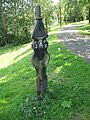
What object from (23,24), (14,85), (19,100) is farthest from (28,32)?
(19,100)

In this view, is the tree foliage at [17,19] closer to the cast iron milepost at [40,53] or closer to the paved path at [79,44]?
the paved path at [79,44]

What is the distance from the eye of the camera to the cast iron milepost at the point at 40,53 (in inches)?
240

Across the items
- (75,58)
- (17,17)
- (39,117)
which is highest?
(17,17)

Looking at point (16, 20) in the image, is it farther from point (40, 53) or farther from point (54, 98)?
point (54, 98)

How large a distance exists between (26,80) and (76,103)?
10.5 feet

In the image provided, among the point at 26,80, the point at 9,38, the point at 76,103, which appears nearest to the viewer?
the point at 76,103

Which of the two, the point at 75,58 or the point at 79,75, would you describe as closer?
the point at 79,75

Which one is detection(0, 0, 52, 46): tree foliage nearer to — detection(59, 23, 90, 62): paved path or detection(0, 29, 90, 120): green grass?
detection(59, 23, 90, 62): paved path

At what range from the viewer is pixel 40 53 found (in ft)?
20.5

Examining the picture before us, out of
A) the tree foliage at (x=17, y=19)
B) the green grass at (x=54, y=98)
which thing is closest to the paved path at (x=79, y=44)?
the green grass at (x=54, y=98)

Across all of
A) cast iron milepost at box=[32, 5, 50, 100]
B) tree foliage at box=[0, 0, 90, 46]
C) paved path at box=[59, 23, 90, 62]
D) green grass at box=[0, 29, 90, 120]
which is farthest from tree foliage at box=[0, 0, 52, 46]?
cast iron milepost at box=[32, 5, 50, 100]

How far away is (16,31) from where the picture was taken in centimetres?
2752

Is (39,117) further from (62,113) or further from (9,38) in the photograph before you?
(9,38)

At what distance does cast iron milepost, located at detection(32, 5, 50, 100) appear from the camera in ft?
20.0
